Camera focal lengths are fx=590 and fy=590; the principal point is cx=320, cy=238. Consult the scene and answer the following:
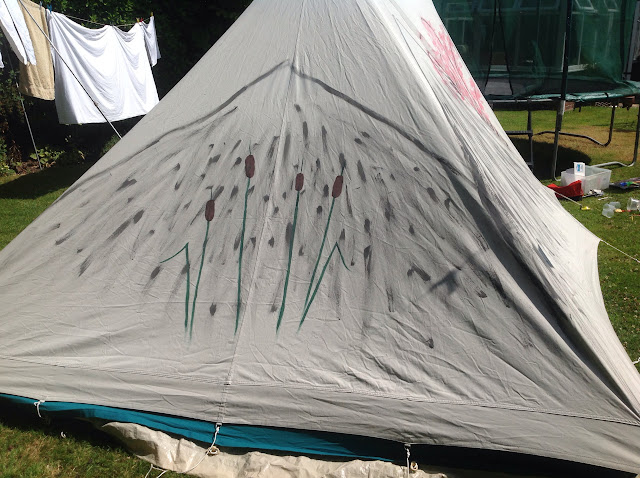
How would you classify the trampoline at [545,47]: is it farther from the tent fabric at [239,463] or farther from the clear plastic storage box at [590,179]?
the tent fabric at [239,463]

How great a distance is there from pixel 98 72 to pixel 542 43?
5615mm

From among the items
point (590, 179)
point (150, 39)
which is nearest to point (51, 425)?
point (590, 179)

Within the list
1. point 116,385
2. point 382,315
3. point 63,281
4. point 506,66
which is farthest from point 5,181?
point 506,66

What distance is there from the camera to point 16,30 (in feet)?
17.6

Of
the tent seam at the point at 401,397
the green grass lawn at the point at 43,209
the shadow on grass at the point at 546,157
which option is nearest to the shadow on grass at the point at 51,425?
the green grass lawn at the point at 43,209

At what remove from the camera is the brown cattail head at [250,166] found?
273cm

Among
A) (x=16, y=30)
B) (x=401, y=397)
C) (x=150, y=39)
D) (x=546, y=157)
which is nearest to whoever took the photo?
(x=401, y=397)

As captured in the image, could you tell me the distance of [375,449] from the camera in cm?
244

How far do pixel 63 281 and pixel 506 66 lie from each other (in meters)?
7.29

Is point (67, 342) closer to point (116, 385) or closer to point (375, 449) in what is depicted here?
point (116, 385)

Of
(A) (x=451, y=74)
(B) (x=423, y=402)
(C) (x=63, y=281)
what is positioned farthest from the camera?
(A) (x=451, y=74)

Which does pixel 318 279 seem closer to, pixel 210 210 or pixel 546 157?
pixel 210 210

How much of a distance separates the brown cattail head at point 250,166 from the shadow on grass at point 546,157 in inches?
207

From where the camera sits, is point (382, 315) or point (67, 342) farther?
point (67, 342)
